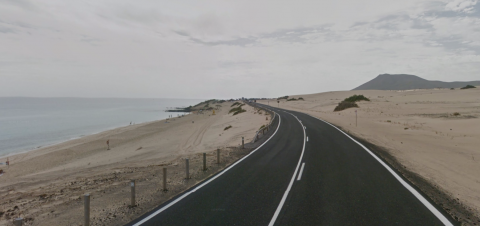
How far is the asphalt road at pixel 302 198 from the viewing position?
6906mm

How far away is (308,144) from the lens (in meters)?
19.1

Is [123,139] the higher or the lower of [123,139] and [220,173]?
the lower

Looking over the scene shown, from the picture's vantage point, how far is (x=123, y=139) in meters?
40.9

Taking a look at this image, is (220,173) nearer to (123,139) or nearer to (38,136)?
(123,139)

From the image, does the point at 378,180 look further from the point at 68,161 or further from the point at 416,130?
the point at 68,161

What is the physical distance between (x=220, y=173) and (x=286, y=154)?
18.1 ft

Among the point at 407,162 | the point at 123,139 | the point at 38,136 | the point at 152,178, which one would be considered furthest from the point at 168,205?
the point at 38,136

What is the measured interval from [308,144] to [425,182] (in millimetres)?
9402

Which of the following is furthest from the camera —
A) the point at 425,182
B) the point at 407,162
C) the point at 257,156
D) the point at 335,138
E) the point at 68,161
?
the point at 68,161

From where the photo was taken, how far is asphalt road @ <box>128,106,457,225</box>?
22.7ft

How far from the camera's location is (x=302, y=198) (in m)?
8.40

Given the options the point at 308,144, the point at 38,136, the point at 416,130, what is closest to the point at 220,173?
the point at 308,144

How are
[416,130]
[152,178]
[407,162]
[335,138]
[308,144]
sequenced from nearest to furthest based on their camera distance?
1. [152,178]
2. [407,162]
3. [308,144]
4. [335,138]
5. [416,130]

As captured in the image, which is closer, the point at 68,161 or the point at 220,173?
the point at 220,173
